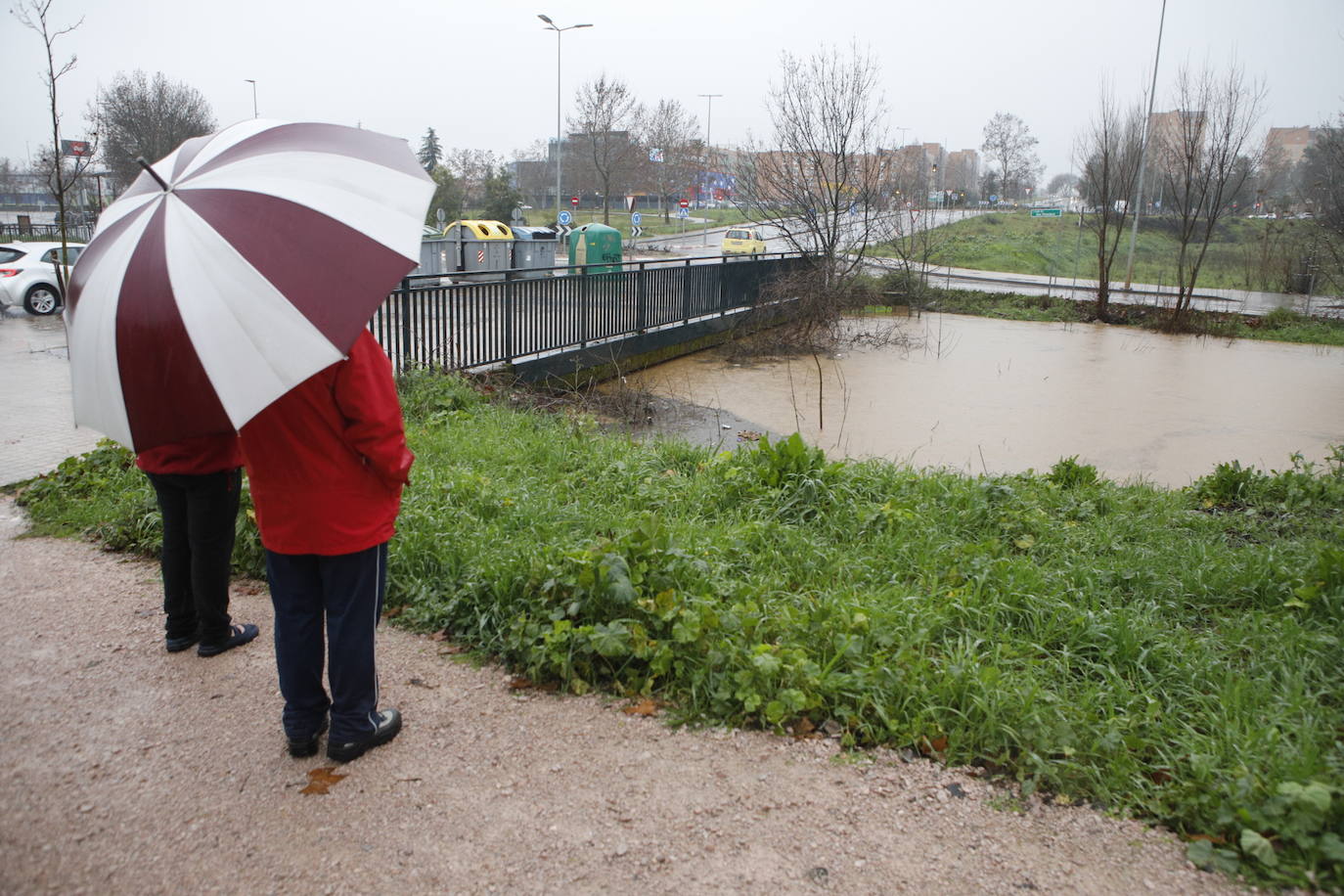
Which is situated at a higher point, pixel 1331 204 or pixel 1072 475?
pixel 1331 204

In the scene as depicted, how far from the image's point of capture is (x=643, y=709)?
3.37 metres

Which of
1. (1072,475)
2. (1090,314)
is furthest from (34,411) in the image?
(1090,314)

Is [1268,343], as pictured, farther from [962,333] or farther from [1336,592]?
[1336,592]

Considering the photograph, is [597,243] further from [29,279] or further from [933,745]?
[933,745]

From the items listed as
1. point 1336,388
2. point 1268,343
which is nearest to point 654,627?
point 1336,388

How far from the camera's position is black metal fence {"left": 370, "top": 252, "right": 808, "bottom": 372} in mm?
8742

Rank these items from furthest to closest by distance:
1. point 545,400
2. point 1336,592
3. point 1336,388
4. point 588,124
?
point 588,124
point 1336,388
point 545,400
point 1336,592

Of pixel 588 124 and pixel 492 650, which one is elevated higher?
pixel 588 124

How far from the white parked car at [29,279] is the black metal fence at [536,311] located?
9540mm

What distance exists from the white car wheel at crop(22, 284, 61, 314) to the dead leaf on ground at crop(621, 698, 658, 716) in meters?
18.1

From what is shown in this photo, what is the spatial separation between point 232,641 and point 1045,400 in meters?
10.4

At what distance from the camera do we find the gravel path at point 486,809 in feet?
8.23

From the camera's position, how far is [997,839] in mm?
2678

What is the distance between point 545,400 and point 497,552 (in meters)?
5.93
